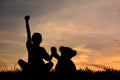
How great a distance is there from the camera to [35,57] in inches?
582

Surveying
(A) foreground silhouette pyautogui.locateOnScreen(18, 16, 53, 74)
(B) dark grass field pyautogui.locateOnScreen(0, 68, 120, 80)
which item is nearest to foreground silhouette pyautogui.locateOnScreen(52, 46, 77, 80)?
(B) dark grass field pyautogui.locateOnScreen(0, 68, 120, 80)

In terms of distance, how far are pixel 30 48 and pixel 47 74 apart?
1.27m

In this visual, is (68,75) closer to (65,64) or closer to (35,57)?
(65,64)

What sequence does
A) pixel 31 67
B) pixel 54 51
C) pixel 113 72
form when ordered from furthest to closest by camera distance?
pixel 113 72
pixel 54 51
pixel 31 67

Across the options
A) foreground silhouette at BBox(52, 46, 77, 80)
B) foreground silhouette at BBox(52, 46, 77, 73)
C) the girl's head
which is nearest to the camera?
the girl's head

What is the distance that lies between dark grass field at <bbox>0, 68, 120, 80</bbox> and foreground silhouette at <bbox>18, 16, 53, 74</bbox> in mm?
233

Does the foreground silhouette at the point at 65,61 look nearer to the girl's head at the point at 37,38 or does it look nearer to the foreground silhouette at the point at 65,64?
the foreground silhouette at the point at 65,64

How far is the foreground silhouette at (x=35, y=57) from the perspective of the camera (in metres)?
14.2

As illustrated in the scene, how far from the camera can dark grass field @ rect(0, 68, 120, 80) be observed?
47.0 ft

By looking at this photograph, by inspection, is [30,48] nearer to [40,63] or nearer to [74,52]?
[40,63]

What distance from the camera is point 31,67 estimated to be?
14.3 m

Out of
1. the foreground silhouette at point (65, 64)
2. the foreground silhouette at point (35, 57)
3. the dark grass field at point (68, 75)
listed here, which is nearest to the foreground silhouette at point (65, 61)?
the foreground silhouette at point (65, 64)

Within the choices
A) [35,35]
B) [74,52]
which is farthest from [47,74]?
[74,52]

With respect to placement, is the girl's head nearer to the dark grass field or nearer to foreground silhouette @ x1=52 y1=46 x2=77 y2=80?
foreground silhouette @ x1=52 y1=46 x2=77 y2=80
